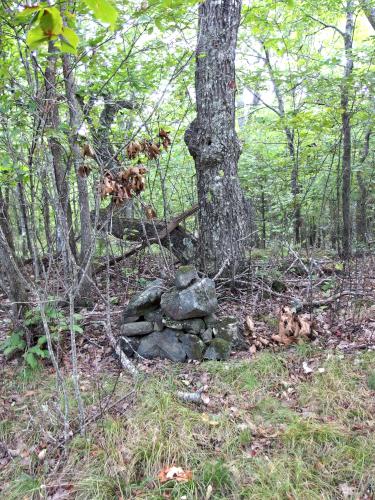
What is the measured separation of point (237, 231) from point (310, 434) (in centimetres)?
304

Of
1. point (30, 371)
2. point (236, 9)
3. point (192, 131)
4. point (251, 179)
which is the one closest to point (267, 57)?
point (251, 179)

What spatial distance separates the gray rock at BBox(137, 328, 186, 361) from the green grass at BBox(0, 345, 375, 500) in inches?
15.1

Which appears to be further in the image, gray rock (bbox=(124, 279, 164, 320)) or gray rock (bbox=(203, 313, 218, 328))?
gray rock (bbox=(124, 279, 164, 320))

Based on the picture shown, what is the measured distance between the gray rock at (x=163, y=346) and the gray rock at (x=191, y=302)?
0.24 meters

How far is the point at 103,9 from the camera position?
4.17ft

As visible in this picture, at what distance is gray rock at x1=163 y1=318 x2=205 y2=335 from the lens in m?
4.20

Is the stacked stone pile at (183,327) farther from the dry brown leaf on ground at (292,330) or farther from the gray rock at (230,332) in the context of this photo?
the dry brown leaf on ground at (292,330)

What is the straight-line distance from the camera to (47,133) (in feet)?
9.77

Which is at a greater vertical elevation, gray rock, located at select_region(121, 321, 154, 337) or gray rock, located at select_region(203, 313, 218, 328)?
gray rock, located at select_region(203, 313, 218, 328)

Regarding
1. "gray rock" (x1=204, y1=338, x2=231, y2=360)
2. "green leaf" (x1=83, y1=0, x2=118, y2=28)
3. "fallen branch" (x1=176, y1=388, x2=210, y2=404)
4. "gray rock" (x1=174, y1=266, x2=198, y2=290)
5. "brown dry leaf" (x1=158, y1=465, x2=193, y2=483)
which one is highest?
"green leaf" (x1=83, y1=0, x2=118, y2=28)

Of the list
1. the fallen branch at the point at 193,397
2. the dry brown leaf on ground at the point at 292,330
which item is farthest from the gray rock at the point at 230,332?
the fallen branch at the point at 193,397

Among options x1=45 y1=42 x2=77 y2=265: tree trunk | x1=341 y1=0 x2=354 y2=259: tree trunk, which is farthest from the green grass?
x1=341 y1=0 x2=354 y2=259: tree trunk

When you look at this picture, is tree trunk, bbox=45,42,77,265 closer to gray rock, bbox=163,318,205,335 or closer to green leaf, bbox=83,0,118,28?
gray rock, bbox=163,318,205,335

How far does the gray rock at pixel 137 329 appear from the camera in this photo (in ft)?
14.2
